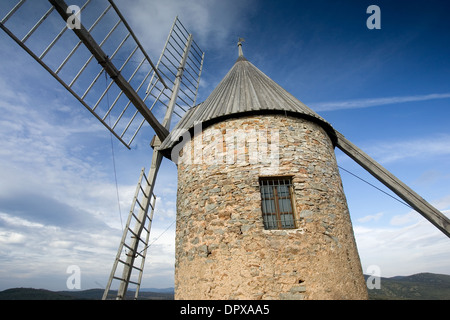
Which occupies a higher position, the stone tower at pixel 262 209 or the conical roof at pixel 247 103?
the conical roof at pixel 247 103

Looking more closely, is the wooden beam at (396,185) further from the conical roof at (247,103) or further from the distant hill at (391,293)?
the distant hill at (391,293)

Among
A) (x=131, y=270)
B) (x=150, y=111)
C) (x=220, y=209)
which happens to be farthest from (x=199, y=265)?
(x=150, y=111)

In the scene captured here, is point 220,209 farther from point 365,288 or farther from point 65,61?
point 65,61

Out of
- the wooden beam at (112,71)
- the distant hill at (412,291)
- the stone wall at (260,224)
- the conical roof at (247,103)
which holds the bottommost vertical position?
the distant hill at (412,291)

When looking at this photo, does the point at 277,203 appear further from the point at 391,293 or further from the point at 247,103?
the point at 391,293

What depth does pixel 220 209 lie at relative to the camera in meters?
4.82

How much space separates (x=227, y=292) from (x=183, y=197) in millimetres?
2196

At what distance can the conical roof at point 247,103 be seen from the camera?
18.2ft

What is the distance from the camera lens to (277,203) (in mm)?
4895

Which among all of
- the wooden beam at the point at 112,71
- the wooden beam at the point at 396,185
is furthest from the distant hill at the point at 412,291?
the wooden beam at the point at 112,71

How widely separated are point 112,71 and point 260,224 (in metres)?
5.80

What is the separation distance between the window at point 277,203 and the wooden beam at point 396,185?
7.78 feet

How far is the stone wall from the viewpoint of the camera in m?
4.22

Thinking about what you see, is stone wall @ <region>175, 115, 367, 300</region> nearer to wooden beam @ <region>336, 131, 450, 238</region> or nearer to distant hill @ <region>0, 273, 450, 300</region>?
wooden beam @ <region>336, 131, 450, 238</region>
